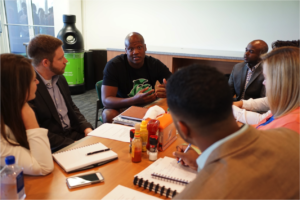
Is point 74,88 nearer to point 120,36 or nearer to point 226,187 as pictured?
point 120,36

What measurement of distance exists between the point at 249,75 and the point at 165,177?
1916 millimetres

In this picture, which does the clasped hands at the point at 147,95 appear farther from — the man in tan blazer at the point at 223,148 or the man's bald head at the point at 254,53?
the man in tan blazer at the point at 223,148

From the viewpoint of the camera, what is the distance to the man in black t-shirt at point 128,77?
2289 mm

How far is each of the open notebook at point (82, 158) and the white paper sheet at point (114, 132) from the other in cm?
18

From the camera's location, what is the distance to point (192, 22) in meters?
4.54

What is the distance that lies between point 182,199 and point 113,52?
13.5 feet

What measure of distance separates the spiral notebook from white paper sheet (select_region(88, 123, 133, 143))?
36 centimetres

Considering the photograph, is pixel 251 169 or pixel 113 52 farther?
pixel 113 52

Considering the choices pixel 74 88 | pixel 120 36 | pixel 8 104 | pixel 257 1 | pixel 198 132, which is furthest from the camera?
pixel 120 36

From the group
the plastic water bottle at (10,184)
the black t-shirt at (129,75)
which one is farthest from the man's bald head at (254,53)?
the plastic water bottle at (10,184)

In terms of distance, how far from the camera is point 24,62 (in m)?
1.18

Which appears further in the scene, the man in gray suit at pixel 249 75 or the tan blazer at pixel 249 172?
the man in gray suit at pixel 249 75

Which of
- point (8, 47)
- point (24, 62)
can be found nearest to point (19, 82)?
point (24, 62)

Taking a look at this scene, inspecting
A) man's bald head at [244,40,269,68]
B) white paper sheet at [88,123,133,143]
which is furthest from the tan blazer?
man's bald head at [244,40,269,68]
